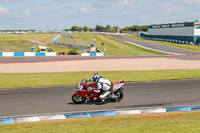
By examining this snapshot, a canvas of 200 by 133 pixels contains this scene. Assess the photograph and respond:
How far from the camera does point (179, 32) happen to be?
278ft

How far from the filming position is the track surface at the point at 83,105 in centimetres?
1265

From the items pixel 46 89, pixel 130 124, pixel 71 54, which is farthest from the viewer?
pixel 71 54

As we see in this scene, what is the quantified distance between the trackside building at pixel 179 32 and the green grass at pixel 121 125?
6834 cm

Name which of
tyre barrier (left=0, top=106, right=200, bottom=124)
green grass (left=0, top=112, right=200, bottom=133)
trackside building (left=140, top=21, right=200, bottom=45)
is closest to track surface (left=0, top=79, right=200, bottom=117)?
tyre barrier (left=0, top=106, right=200, bottom=124)

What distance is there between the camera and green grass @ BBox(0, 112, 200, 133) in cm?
864

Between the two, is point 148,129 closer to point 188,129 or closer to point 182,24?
point 188,129

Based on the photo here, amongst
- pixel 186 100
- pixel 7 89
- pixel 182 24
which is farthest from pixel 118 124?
pixel 182 24

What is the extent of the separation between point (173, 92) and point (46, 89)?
862 centimetres

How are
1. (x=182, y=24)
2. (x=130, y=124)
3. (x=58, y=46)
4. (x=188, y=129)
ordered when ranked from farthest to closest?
(x=182, y=24)
(x=58, y=46)
(x=130, y=124)
(x=188, y=129)

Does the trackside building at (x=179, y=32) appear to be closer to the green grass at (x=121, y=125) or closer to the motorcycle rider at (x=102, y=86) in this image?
the motorcycle rider at (x=102, y=86)

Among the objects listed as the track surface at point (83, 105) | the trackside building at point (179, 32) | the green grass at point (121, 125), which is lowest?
the track surface at point (83, 105)

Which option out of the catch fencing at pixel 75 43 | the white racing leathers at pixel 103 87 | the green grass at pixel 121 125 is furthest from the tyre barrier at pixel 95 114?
the catch fencing at pixel 75 43

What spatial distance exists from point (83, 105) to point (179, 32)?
255 feet

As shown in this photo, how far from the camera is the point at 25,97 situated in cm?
1509
